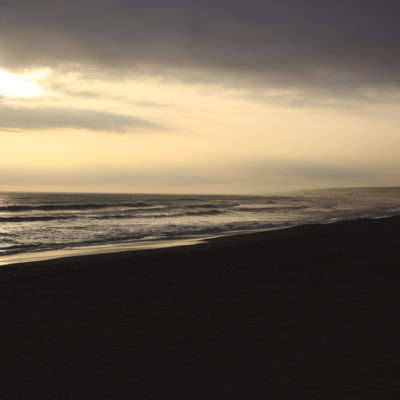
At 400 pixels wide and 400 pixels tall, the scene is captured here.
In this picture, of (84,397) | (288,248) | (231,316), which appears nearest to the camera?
(84,397)

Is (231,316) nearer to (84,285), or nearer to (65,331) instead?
(65,331)

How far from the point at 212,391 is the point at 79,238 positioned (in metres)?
22.5

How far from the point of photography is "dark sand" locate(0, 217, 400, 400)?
4.80 meters

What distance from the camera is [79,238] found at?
25953 millimetres

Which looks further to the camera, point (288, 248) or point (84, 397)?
point (288, 248)

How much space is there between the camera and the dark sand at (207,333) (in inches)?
189

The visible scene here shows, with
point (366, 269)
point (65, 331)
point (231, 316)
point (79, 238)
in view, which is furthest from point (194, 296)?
point (79, 238)

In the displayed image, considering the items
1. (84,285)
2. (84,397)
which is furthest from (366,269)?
(84,397)

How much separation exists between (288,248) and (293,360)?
1117 centimetres

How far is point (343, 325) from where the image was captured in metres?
6.65

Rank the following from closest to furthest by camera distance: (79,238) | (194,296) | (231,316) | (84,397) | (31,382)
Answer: (84,397) < (31,382) < (231,316) < (194,296) < (79,238)

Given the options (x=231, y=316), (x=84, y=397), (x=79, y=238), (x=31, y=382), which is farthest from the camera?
(x=79, y=238)

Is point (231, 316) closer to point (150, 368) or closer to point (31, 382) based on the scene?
point (150, 368)

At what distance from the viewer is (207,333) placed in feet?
21.3
